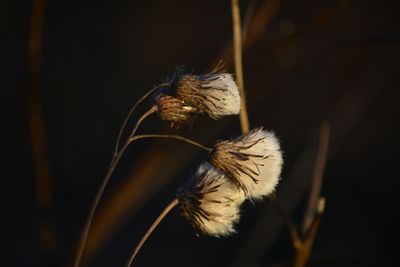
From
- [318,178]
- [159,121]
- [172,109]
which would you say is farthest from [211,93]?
[159,121]

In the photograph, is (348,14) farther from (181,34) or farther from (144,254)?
(144,254)

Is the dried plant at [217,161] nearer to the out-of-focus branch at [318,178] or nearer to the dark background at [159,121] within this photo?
the out-of-focus branch at [318,178]

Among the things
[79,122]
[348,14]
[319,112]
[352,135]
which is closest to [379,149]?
[352,135]

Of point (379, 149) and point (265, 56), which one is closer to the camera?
point (265, 56)

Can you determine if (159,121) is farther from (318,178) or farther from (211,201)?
(211,201)

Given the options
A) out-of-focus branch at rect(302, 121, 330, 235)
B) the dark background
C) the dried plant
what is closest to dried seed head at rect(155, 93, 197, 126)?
the dried plant

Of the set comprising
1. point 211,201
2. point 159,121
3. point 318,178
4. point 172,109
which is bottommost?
point 159,121
